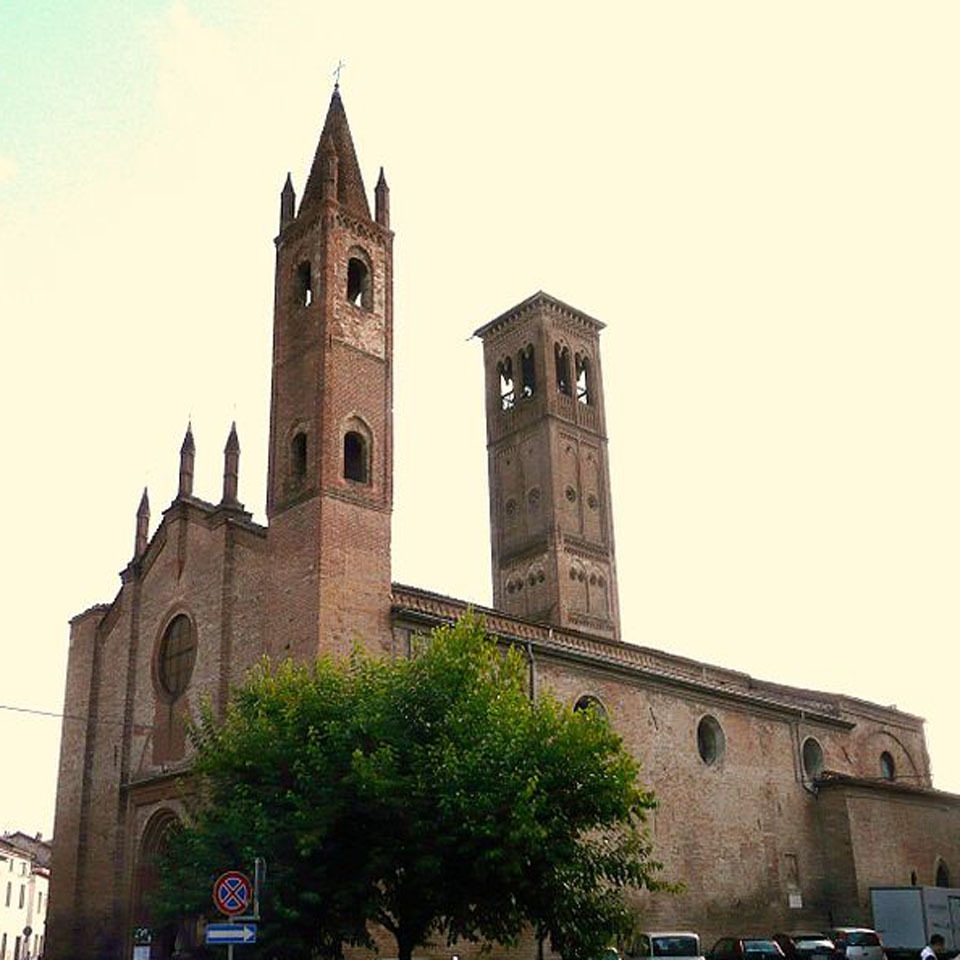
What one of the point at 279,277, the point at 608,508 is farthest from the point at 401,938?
the point at 608,508

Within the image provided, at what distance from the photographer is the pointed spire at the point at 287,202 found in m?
32.1

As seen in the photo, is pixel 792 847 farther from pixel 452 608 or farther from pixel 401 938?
pixel 401 938

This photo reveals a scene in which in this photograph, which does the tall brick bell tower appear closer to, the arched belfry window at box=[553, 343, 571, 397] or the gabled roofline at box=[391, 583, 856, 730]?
the gabled roofline at box=[391, 583, 856, 730]

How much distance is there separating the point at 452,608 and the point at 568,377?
29.9 m

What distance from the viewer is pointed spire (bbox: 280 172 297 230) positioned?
3212 centimetres


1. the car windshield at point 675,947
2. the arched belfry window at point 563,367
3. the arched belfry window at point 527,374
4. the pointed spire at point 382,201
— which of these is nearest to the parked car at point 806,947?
the car windshield at point 675,947

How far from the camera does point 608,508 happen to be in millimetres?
54469

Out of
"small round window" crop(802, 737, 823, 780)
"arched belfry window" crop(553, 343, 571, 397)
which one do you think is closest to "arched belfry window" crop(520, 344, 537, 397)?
"arched belfry window" crop(553, 343, 571, 397)

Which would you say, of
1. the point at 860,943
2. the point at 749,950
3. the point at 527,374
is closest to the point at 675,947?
the point at 749,950

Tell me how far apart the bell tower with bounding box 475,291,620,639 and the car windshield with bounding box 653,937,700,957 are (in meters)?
25.4

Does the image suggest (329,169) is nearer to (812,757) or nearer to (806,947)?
(806,947)

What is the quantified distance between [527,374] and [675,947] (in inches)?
1429

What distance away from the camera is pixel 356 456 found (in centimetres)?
2797

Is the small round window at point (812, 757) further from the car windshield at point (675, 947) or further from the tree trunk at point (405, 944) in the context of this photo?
the tree trunk at point (405, 944)
